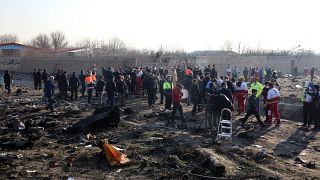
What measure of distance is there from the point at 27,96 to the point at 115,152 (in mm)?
18503

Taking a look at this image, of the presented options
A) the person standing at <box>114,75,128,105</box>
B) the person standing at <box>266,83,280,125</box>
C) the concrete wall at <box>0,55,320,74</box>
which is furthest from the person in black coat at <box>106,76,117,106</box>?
the concrete wall at <box>0,55,320,74</box>

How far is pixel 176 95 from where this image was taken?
16812 mm

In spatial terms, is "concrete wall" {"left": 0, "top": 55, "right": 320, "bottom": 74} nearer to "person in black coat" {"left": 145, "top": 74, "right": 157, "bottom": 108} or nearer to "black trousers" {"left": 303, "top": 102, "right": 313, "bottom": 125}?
"person in black coat" {"left": 145, "top": 74, "right": 157, "bottom": 108}

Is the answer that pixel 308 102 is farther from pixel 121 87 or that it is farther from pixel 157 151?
pixel 121 87

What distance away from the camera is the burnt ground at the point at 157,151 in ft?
33.7

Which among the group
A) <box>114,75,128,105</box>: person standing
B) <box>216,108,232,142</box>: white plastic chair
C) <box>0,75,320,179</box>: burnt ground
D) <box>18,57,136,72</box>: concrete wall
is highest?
<box>18,57,136,72</box>: concrete wall

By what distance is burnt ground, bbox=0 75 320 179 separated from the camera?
33.7 ft

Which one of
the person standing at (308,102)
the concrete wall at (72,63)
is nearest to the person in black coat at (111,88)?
the person standing at (308,102)

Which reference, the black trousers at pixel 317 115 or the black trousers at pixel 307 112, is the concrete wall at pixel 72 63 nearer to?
the black trousers at pixel 307 112

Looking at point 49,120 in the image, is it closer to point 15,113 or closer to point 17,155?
point 15,113

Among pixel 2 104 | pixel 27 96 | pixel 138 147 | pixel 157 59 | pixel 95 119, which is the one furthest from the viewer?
pixel 157 59

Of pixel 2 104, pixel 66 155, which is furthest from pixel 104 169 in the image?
pixel 2 104

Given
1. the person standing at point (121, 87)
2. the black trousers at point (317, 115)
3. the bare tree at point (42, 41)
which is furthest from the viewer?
the bare tree at point (42, 41)

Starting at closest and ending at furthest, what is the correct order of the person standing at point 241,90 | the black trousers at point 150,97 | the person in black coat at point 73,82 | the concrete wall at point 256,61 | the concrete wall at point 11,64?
the person standing at point 241,90 → the black trousers at point 150,97 → the person in black coat at point 73,82 → the concrete wall at point 256,61 → the concrete wall at point 11,64
